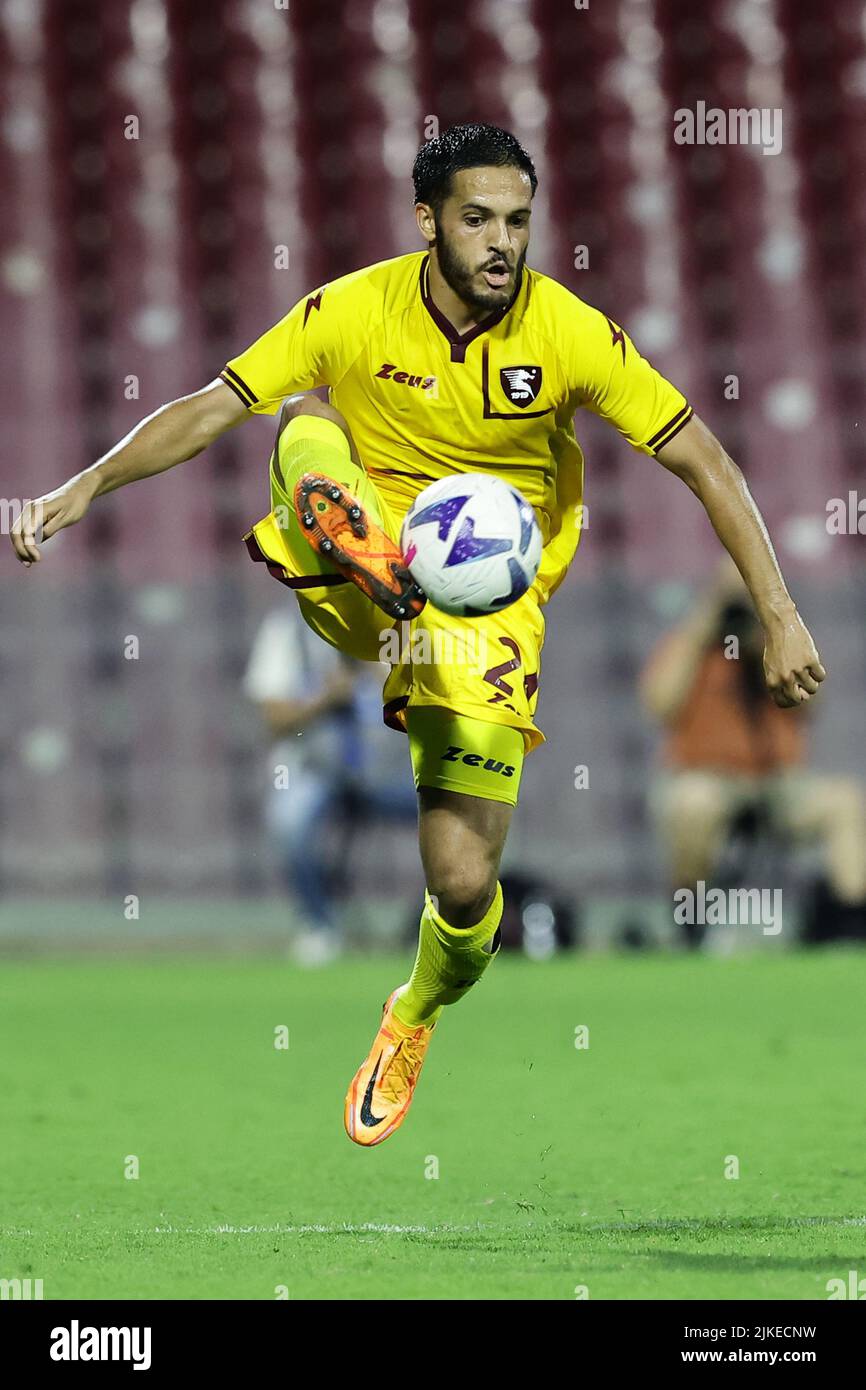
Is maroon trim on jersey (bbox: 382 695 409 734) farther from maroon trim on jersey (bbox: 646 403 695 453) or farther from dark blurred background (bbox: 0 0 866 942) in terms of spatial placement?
dark blurred background (bbox: 0 0 866 942)

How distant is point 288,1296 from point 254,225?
1149 centimetres

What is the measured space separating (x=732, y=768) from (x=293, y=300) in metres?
5.05

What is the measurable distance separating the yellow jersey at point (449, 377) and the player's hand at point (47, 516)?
432 millimetres

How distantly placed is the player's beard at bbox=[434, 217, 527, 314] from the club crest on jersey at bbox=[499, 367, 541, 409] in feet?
0.43

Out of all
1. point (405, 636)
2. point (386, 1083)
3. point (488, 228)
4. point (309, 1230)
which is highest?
point (488, 228)

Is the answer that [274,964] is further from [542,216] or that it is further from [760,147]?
[760,147]

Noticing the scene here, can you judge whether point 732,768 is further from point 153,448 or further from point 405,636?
point 153,448

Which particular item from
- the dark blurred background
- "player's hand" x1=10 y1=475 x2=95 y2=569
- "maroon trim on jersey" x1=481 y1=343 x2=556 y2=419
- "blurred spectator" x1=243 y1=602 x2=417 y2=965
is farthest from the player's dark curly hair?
the dark blurred background

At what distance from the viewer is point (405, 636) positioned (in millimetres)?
4492

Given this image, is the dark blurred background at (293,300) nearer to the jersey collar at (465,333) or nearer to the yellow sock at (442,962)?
the yellow sock at (442,962)

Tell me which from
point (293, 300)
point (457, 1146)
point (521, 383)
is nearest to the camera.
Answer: point (521, 383)

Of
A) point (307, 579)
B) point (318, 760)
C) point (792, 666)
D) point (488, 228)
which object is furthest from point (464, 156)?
point (318, 760)
